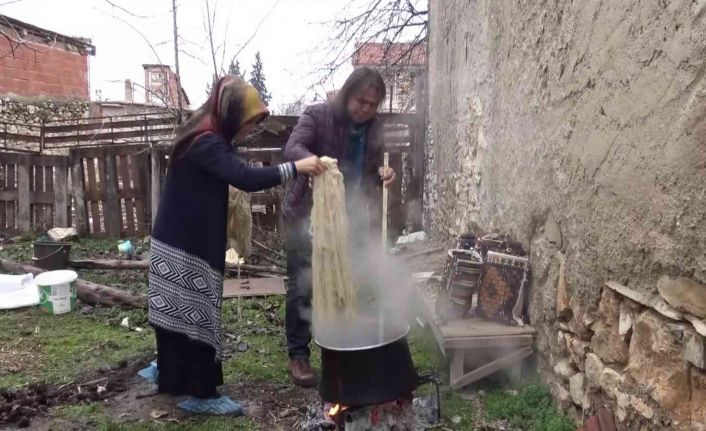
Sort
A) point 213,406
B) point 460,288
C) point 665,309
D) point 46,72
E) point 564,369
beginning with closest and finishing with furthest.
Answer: point 665,309, point 564,369, point 213,406, point 460,288, point 46,72

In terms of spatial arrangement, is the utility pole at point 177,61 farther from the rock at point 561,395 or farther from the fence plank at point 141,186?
the rock at point 561,395

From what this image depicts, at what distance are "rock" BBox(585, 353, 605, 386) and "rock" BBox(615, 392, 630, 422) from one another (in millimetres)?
182

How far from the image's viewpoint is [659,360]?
2066 mm

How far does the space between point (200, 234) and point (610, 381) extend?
2.15 m

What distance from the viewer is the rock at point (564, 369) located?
2910 mm

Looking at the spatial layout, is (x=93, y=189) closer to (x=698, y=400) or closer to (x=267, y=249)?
(x=267, y=249)

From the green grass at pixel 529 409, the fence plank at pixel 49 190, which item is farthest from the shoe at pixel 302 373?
the fence plank at pixel 49 190

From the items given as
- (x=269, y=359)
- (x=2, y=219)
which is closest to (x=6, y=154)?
(x=2, y=219)

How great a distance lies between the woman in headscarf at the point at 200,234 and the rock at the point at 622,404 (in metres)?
1.77

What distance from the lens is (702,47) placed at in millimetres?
1796

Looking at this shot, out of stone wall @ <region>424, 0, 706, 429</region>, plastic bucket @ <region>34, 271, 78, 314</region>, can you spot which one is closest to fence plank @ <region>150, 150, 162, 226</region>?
plastic bucket @ <region>34, 271, 78, 314</region>

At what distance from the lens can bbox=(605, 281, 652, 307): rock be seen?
213 cm

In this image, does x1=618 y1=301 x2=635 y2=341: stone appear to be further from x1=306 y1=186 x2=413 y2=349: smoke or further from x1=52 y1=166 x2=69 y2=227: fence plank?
x1=52 y1=166 x2=69 y2=227: fence plank

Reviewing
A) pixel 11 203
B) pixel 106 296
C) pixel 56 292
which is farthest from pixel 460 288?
pixel 11 203
